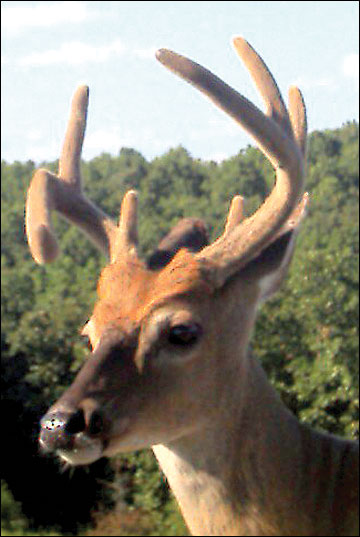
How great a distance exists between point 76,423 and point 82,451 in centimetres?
9

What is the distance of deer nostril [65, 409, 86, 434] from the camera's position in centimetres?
383

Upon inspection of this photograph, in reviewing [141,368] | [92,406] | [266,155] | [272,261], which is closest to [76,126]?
[266,155]

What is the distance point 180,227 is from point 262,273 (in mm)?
476

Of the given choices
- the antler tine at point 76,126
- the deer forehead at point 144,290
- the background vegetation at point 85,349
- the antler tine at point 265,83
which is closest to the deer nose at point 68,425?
the deer forehead at point 144,290

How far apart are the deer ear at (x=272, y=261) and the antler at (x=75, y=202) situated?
1.74 ft

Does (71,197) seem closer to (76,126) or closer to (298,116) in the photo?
(76,126)

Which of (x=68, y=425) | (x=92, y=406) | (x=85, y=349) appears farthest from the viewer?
(x=85, y=349)

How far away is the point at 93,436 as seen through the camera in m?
3.90

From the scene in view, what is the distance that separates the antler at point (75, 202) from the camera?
4.70m

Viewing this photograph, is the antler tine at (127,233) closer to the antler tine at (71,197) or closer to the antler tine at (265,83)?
the antler tine at (71,197)

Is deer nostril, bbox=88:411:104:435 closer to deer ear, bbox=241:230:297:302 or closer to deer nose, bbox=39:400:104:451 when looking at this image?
deer nose, bbox=39:400:104:451

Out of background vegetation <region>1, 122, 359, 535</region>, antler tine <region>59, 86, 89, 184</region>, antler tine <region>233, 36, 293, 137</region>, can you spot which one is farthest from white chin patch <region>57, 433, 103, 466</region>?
background vegetation <region>1, 122, 359, 535</region>

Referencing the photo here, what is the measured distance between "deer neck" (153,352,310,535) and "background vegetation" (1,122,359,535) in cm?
1352

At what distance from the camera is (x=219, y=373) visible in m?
4.36
